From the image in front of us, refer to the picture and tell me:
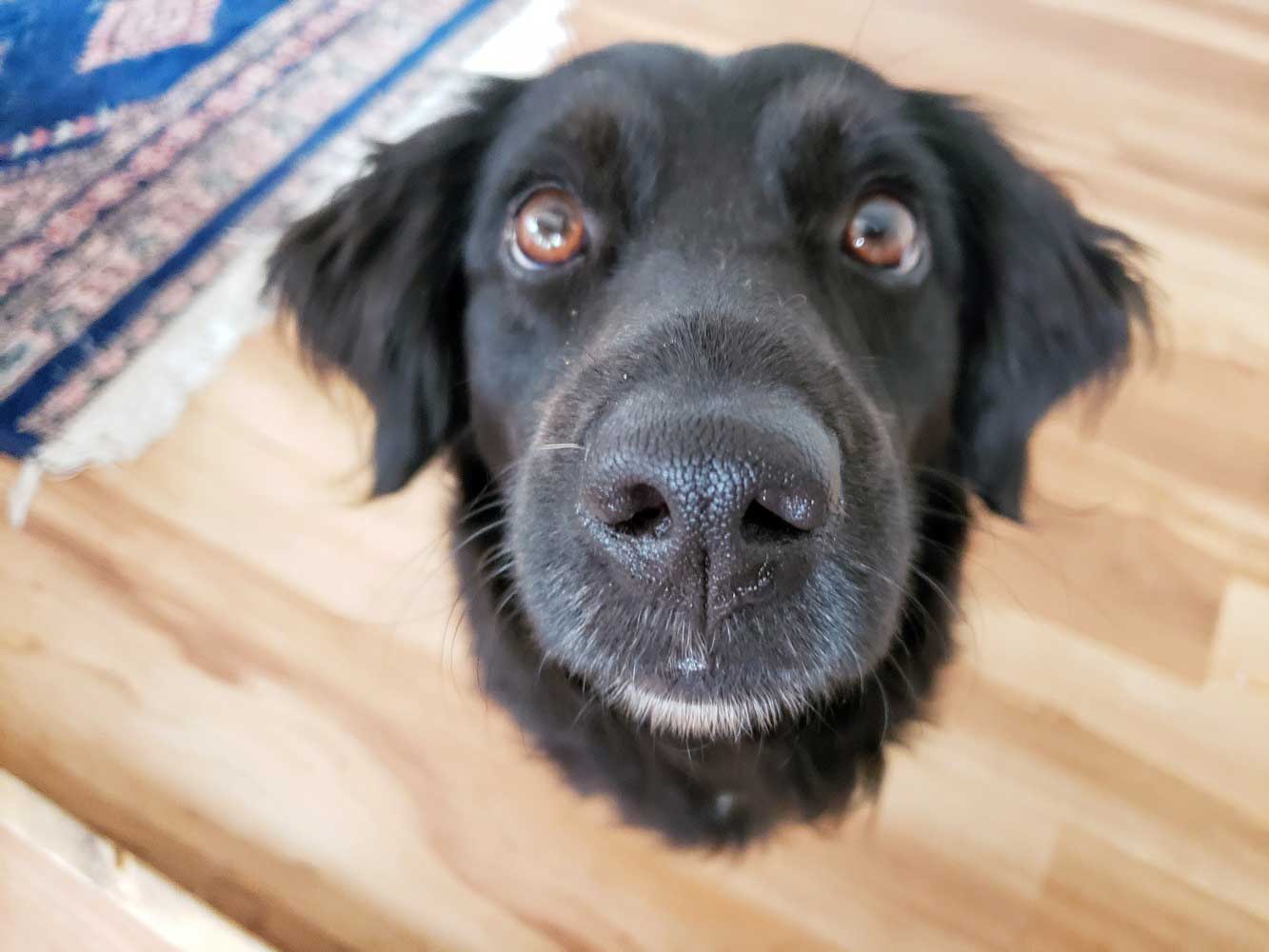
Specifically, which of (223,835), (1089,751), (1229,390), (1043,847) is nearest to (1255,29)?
(1229,390)

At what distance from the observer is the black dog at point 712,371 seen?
29.2 inches

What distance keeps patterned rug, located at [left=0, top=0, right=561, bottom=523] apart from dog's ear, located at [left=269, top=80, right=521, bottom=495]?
1.92 feet

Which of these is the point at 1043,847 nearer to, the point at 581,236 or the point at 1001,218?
the point at 1001,218

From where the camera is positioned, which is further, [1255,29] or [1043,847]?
[1255,29]

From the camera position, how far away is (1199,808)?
1432 mm

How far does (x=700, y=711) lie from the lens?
2.97 feet

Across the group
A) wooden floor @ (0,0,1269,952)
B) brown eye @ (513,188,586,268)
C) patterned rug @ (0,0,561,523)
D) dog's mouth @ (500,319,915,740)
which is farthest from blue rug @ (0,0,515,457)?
dog's mouth @ (500,319,915,740)

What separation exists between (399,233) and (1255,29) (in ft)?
8.10

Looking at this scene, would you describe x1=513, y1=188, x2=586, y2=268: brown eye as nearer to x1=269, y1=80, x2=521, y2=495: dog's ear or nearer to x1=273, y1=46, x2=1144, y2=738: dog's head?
x1=273, y1=46, x2=1144, y2=738: dog's head

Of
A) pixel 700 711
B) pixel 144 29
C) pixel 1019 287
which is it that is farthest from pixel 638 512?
pixel 144 29

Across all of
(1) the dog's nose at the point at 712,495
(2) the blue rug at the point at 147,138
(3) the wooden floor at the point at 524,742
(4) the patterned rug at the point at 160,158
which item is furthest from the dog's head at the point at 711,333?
(2) the blue rug at the point at 147,138

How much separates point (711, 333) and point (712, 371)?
6 cm

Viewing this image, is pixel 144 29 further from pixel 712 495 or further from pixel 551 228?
pixel 712 495

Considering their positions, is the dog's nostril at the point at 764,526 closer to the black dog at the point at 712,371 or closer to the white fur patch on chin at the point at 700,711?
the black dog at the point at 712,371
